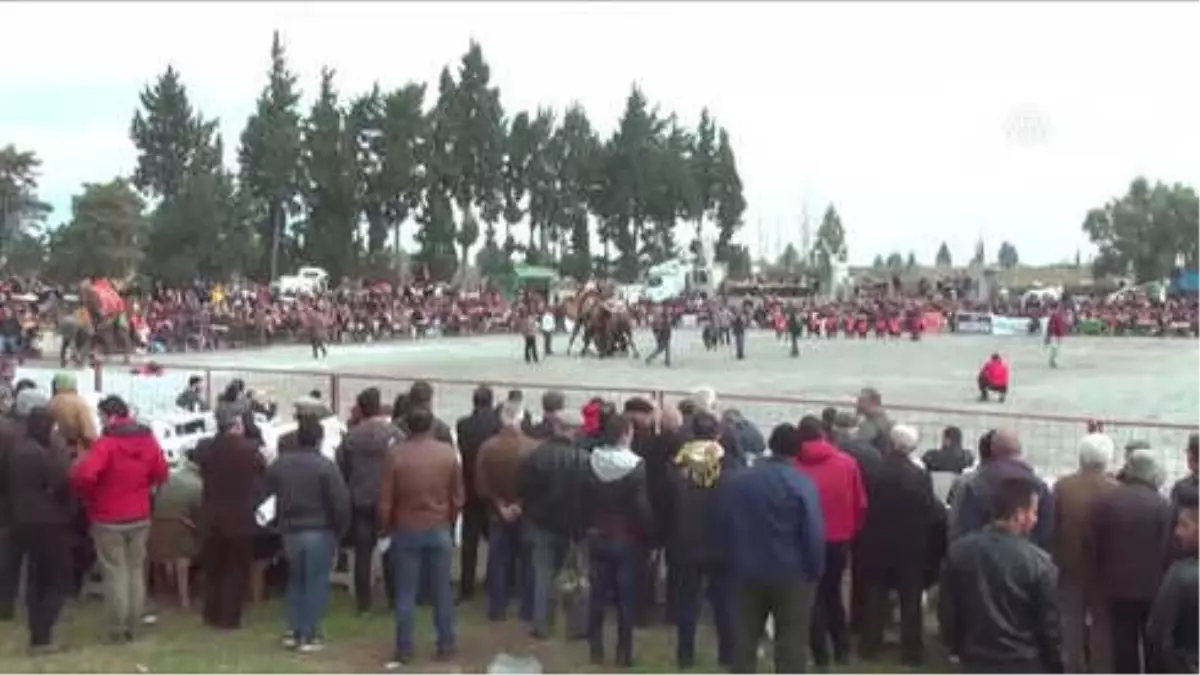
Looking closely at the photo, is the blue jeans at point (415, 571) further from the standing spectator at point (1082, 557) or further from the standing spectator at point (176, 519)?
the standing spectator at point (1082, 557)

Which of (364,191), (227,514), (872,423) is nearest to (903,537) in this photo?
(872,423)

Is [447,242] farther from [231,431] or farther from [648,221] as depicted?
[231,431]

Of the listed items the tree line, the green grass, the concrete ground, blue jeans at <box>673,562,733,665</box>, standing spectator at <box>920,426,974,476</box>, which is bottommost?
the green grass

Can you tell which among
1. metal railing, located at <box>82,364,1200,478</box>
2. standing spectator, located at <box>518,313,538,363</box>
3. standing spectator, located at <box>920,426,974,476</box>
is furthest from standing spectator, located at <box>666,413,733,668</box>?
standing spectator, located at <box>518,313,538,363</box>

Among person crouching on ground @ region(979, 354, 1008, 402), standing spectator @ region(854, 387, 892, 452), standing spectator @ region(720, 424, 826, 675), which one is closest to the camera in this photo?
standing spectator @ region(720, 424, 826, 675)

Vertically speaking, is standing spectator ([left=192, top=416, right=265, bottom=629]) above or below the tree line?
below

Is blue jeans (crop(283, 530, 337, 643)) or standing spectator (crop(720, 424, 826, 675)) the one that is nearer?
standing spectator (crop(720, 424, 826, 675))

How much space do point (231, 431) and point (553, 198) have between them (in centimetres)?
8462

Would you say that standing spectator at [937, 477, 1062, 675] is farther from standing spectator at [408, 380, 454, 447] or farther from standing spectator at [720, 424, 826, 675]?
standing spectator at [408, 380, 454, 447]

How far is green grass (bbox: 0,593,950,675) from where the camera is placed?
28.7ft

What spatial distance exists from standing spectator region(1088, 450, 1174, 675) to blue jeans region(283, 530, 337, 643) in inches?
181

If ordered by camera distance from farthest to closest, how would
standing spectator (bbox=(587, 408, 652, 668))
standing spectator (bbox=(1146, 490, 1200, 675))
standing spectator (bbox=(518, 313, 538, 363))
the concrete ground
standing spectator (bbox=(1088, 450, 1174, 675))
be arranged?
1. standing spectator (bbox=(518, 313, 538, 363))
2. the concrete ground
3. standing spectator (bbox=(587, 408, 652, 668))
4. standing spectator (bbox=(1088, 450, 1174, 675))
5. standing spectator (bbox=(1146, 490, 1200, 675))

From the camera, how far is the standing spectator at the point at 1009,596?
533 cm

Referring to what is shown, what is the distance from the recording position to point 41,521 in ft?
30.2
